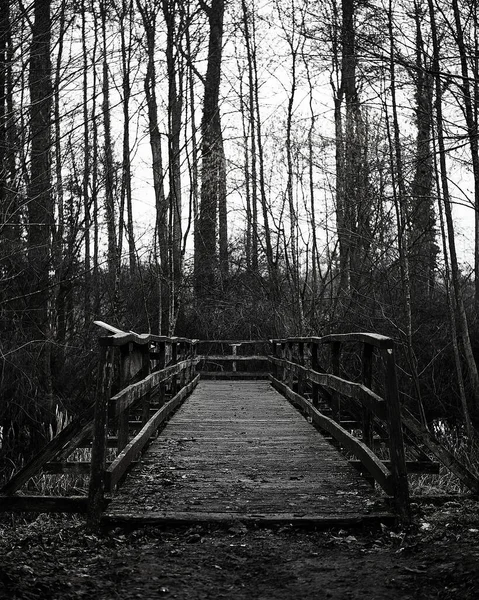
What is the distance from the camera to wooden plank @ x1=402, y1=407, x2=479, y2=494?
538 cm

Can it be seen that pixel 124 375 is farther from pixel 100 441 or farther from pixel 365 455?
pixel 365 455

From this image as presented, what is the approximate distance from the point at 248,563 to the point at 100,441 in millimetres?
1381

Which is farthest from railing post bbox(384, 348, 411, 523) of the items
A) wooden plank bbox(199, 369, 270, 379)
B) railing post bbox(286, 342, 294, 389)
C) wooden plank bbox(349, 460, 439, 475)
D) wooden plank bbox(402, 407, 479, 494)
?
wooden plank bbox(199, 369, 270, 379)

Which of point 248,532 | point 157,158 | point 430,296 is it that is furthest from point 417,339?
point 248,532

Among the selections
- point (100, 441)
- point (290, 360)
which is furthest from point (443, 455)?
point (290, 360)

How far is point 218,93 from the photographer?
23.9 meters

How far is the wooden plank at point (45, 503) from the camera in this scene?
182 inches

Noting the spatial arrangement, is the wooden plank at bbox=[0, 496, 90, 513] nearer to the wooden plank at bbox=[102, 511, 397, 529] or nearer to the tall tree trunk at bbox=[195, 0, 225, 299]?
the wooden plank at bbox=[102, 511, 397, 529]

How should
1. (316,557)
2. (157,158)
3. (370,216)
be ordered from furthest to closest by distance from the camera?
(157,158) → (370,216) → (316,557)

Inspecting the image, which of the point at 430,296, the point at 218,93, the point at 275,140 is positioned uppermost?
the point at 218,93

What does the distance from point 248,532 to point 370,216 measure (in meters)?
12.9

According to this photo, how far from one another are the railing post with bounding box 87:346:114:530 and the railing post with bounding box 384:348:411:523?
195 cm

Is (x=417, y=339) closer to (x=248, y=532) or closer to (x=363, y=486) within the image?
(x=363, y=486)

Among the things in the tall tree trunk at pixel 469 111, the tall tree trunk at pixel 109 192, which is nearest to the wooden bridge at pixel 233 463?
the tall tree trunk at pixel 469 111
